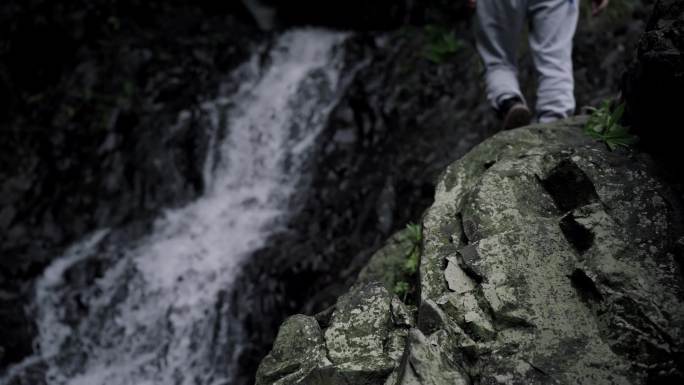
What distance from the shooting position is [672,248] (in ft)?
8.04

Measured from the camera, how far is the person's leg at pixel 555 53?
3.91 meters

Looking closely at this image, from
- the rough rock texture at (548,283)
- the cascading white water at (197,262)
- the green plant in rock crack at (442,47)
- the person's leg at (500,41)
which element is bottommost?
the cascading white water at (197,262)

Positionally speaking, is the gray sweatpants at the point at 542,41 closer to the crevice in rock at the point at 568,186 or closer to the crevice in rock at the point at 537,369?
the crevice in rock at the point at 568,186

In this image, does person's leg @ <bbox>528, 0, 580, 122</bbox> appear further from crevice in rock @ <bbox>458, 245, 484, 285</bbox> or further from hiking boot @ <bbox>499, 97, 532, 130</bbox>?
crevice in rock @ <bbox>458, 245, 484, 285</bbox>

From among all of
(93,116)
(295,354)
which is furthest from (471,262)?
(93,116)

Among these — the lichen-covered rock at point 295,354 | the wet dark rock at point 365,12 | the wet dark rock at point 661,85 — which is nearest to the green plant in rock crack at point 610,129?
the wet dark rock at point 661,85

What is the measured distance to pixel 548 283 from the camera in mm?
2543

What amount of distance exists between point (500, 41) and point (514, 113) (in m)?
0.69

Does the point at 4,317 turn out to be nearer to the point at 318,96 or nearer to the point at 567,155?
the point at 318,96

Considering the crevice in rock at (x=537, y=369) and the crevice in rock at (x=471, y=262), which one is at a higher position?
the crevice in rock at (x=471, y=262)

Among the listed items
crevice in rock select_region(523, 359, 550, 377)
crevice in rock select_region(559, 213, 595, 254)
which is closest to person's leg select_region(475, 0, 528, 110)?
crevice in rock select_region(559, 213, 595, 254)

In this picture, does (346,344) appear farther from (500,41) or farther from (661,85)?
(500,41)

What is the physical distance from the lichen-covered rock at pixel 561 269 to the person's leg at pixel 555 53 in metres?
0.71

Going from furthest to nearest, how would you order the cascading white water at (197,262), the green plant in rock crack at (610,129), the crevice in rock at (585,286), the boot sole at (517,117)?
the cascading white water at (197,262) → the boot sole at (517,117) → the green plant in rock crack at (610,129) → the crevice in rock at (585,286)
